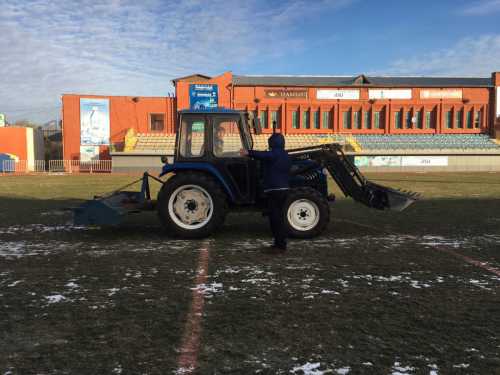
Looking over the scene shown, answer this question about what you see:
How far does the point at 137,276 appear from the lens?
462cm

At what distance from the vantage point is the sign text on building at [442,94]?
37.3 metres

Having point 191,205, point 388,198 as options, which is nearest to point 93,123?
point 191,205

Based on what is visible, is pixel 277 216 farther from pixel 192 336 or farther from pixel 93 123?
pixel 93 123

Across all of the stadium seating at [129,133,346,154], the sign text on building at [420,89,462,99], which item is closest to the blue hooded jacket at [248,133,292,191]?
the stadium seating at [129,133,346,154]

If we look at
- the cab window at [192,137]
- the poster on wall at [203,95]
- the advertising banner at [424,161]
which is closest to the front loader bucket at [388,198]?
the cab window at [192,137]

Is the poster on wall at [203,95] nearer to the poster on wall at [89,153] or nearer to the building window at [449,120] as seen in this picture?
the poster on wall at [89,153]

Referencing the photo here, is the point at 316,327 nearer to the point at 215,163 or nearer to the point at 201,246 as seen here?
the point at 201,246

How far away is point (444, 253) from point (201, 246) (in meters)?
3.57

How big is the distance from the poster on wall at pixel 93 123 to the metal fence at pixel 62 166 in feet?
6.13

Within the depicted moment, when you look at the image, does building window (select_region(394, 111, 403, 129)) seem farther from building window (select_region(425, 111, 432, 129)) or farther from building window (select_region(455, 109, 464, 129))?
building window (select_region(455, 109, 464, 129))

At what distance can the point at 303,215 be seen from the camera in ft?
21.7

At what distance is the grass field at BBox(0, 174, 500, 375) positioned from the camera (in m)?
2.76

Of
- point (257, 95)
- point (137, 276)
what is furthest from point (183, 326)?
point (257, 95)

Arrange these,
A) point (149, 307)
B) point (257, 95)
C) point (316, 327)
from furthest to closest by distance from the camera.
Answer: point (257, 95)
point (149, 307)
point (316, 327)
